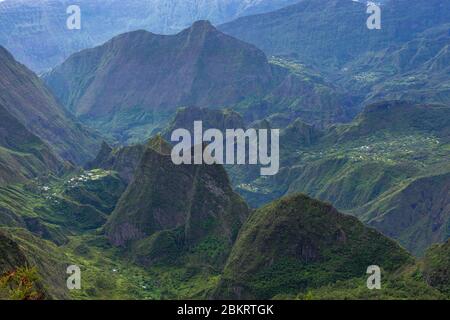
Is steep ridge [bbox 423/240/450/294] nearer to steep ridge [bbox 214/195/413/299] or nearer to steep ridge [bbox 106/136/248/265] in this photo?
steep ridge [bbox 214/195/413/299]

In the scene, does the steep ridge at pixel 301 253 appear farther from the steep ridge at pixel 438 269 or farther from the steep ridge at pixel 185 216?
the steep ridge at pixel 185 216

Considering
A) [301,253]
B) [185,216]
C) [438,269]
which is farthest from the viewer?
[185,216]

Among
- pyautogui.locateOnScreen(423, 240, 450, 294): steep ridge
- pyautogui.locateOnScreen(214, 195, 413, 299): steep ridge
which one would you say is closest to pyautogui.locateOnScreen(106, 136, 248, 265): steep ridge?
pyautogui.locateOnScreen(214, 195, 413, 299): steep ridge

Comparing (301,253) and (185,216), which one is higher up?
(185,216)

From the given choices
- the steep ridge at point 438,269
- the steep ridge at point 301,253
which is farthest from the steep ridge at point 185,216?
the steep ridge at point 438,269

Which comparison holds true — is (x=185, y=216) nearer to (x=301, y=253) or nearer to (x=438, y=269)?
(x=301, y=253)

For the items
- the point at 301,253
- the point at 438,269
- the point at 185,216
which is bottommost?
the point at 438,269

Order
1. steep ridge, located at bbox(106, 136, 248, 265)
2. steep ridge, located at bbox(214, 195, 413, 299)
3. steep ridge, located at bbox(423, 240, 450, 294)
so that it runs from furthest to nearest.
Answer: steep ridge, located at bbox(106, 136, 248, 265), steep ridge, located at bbox(214, 195, 413, 299), steep ridge, located at bbox(423, 240, 450, 294)

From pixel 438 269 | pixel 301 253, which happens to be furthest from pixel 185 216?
pixel 438 269

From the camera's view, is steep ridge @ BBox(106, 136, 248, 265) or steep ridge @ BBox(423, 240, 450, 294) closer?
steep ridge @ BBox(423, 240, 450, 294)

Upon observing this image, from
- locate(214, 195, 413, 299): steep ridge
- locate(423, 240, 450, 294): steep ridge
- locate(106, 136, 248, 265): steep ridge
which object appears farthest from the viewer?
locate(106, 136, 248, 265): steep ridge
